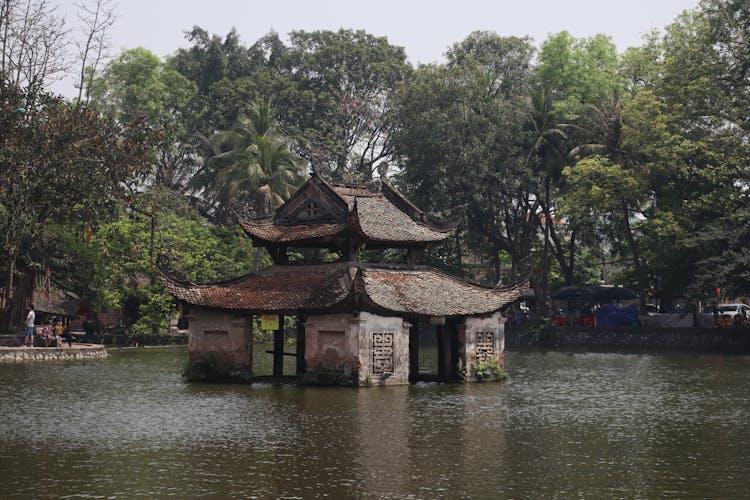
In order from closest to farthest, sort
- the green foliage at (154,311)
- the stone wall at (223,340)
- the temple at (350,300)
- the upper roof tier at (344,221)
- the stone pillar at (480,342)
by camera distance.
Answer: the temple at (350,300), the stone wall at (223,340), the upper roof tier at (344,221), the stone pillar at (480,342), the green foliage at (154,311)

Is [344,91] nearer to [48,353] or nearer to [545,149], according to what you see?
[545,149]

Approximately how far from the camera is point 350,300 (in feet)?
114

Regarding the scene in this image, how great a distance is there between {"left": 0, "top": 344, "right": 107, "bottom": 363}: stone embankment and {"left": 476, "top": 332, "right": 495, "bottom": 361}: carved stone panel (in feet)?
71.6

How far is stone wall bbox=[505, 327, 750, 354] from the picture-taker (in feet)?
205

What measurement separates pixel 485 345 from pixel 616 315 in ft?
119

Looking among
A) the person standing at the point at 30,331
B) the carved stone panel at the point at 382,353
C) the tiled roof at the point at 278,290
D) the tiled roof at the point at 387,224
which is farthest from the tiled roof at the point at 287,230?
the person standing at the point at 30,331

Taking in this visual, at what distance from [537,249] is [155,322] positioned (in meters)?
38.2

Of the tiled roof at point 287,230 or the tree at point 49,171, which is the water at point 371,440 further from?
the tree at point 49,171

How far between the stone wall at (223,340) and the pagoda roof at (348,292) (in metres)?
0.74

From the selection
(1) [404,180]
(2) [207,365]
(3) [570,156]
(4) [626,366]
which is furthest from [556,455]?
(1) [404,180]

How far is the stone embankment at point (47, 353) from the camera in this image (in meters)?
47.6

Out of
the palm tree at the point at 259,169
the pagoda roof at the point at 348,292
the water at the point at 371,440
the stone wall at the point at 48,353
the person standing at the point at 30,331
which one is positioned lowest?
the water at the point at 371,440

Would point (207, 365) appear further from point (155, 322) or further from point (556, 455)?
point (155, 322)

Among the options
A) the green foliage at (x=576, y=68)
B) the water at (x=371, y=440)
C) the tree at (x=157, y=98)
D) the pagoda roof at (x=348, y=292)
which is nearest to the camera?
the water at (x=371, y=440)
